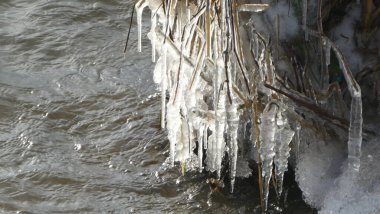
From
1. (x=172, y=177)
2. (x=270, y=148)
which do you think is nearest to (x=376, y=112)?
(x=270, y=148)

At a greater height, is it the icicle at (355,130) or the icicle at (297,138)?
the icicle at (355,130)

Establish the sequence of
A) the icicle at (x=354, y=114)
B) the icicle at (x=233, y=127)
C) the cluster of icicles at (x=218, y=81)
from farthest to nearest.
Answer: the icicle at (x=233, y=127)
the cluster of icicles at (x=218, y=81)
the icicle at (x=354, y=114)

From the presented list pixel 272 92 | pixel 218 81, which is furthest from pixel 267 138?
pixel 218 81

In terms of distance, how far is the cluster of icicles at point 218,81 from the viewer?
116 inches

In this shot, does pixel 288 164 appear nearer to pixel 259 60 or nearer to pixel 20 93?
pixel 259 60

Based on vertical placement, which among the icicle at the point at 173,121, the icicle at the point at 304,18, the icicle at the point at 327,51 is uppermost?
the icicle at the point at 304,18

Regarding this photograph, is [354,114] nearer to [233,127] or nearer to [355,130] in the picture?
[355,130]

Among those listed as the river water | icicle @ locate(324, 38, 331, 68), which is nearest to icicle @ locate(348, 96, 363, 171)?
icicle @ locate(324, 38, 331, 68)

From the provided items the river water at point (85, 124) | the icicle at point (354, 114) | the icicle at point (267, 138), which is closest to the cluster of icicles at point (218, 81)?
the icicle at point (267, 138)

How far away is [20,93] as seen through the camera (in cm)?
470

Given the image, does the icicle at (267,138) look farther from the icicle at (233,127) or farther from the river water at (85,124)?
the river water at (85,124)

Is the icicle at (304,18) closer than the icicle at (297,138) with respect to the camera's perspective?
Yes

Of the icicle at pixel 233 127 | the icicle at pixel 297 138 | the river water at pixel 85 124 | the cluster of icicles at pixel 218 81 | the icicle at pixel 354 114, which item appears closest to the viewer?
the icicle at pixel 354 114

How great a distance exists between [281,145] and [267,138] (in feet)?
0.35
